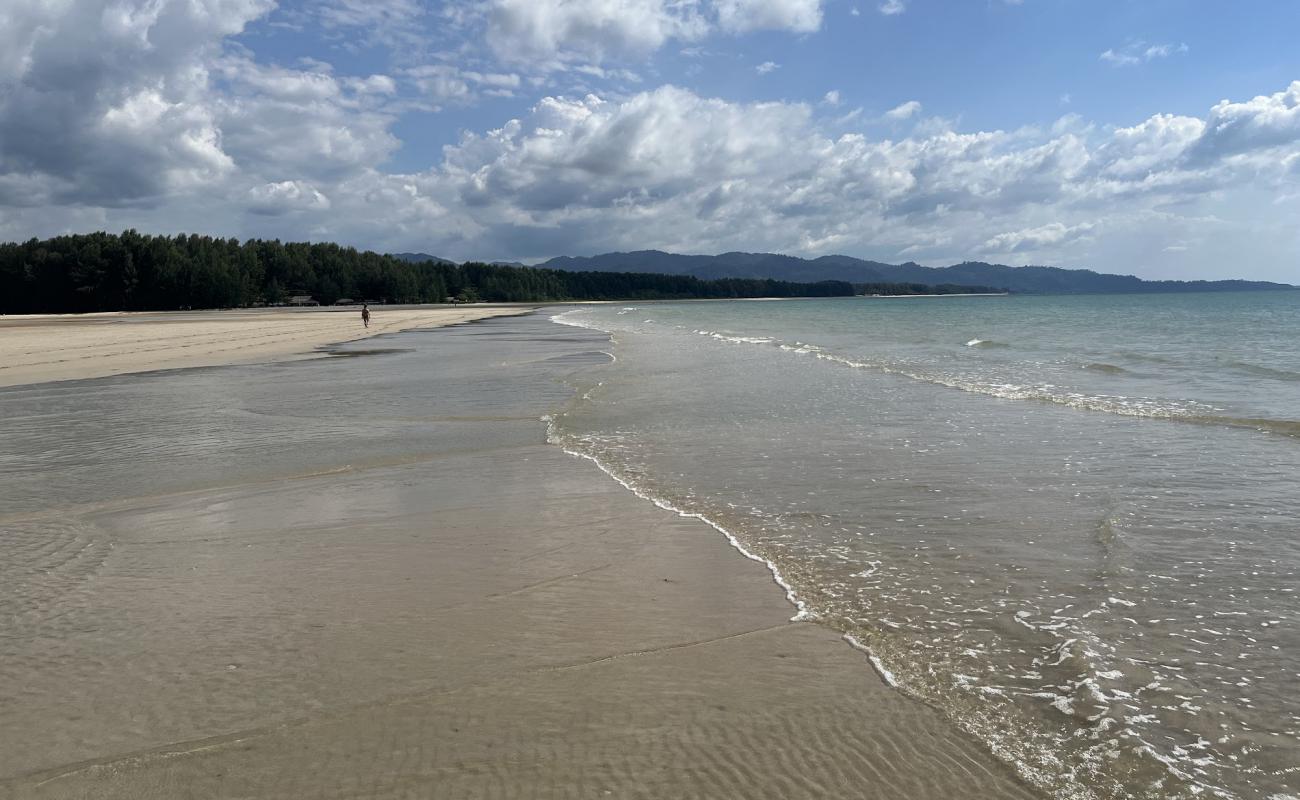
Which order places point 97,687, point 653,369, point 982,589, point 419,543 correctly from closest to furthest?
point 97,687 < point 982,589 < point 419,543 < point 653,369

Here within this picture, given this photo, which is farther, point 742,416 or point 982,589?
point 742,416

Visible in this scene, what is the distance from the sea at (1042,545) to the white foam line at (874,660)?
0.03 meters

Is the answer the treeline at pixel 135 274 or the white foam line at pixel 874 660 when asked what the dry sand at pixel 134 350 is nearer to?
the white foam line at pixel 874 660

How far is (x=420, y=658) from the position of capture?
4.66 m

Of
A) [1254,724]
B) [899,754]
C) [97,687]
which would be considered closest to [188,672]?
[97,687]

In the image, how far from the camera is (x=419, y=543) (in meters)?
7.09

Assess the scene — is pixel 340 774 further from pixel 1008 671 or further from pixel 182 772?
pixel 1008 671

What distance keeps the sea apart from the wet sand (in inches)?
17.2

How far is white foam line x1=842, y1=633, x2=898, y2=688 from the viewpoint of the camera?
14.6 feet

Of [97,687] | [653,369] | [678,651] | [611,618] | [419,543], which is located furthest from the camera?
[653,369]

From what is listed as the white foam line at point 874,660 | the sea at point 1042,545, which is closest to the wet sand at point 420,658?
the white foam line at point 874,660

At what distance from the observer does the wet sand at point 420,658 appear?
11.6 feet

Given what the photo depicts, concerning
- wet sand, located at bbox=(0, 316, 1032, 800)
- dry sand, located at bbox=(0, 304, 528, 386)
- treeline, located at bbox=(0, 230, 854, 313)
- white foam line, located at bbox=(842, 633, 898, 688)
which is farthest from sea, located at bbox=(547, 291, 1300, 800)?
treeline, located at bbox=(0, 230, 854, 313)

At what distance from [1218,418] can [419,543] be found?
13.8 m
